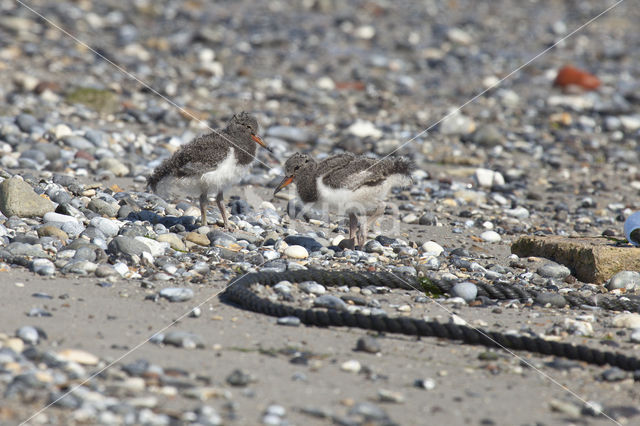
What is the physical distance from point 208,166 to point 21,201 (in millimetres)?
1618

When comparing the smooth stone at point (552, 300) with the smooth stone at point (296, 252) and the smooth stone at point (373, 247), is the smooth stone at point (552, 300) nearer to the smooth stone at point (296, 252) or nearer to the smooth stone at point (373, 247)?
the smooth stone at point (373, 247)

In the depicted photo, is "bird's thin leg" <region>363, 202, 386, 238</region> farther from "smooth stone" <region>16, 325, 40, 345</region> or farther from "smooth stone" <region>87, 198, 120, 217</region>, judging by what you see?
"smooth stone" <region>16, 325, 40, 345</region>

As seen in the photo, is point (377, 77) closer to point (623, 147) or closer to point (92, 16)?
point (623, 147)

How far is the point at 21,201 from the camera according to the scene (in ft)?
21.2

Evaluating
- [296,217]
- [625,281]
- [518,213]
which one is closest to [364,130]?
[518,213]

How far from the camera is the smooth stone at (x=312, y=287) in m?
5.43

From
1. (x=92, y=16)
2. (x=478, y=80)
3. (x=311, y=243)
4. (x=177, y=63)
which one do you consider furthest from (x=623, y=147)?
(x=92, y=16)

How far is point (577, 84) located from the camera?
1435cm

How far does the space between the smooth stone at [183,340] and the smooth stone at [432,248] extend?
2867 millimetres

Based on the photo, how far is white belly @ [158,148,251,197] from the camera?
6539 millimetres

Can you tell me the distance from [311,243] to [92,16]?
12222mm

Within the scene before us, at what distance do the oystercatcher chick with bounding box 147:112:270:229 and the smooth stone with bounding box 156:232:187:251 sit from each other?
573 mm

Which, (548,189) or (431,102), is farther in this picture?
(431,102)

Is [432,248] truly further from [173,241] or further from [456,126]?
[456,126]
